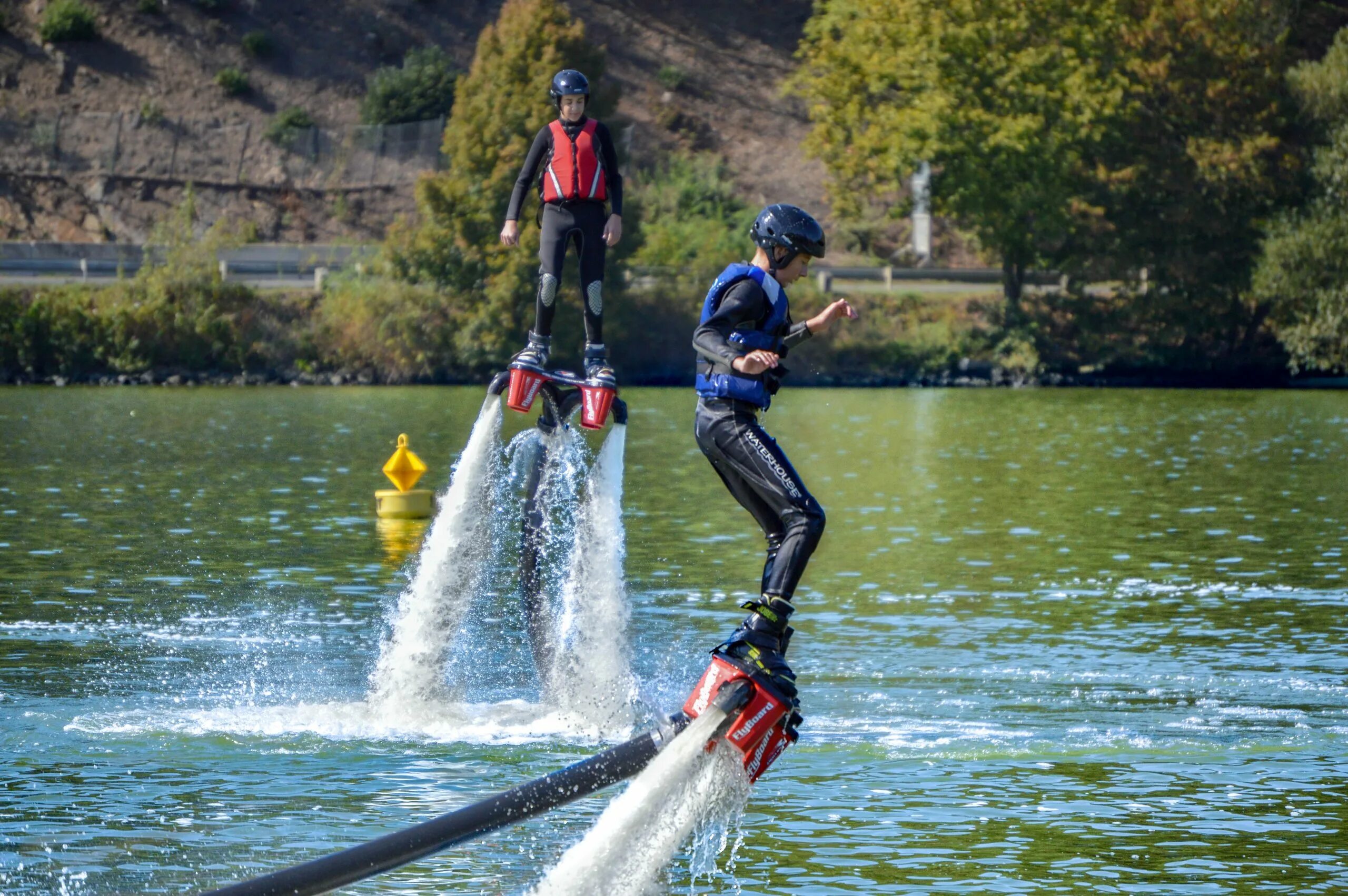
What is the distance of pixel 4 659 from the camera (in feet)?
56.1

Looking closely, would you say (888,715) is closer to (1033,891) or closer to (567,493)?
(567,493)

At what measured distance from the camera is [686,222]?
7900 centimetres

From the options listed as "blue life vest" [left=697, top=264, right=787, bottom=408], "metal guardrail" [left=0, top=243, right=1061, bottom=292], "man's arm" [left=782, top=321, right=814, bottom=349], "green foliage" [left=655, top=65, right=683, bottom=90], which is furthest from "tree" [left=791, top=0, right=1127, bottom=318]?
"man's arm" [left=782, top=321, right=814, bottom=349]

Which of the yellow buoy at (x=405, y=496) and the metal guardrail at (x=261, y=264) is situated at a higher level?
the metal guardrail at (x=261, y=264)

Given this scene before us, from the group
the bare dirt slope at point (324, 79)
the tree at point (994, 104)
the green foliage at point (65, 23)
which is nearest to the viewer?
the tree at point (994, 104)

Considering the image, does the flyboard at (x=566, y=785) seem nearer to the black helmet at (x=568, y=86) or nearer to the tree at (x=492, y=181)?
the black helmet at (x=568, y=86)

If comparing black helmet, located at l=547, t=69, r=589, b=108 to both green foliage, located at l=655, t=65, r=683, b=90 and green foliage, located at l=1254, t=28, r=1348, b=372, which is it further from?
green foliage, located at l=655, t=65, r=683, b=90

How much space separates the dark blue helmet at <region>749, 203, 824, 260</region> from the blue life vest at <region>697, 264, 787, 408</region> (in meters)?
0.16

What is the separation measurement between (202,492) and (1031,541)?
1274 cm

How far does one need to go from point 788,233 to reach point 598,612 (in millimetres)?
5232

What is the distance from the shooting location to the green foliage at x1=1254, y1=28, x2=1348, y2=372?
68.1 meters

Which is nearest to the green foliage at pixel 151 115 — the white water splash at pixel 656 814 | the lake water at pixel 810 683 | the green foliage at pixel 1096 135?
the green foliage at pixel 1096 135

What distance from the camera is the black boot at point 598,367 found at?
15.6m

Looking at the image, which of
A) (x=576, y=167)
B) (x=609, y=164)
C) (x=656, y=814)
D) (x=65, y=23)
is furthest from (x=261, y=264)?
(x=656, y=814)
